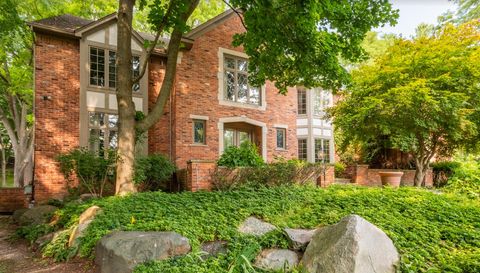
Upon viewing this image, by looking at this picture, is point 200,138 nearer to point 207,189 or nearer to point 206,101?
point 206,101

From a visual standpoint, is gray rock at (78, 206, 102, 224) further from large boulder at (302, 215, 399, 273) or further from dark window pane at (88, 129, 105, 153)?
dark window pane at (88, 129, 105, 153)

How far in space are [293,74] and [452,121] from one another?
6061 mm

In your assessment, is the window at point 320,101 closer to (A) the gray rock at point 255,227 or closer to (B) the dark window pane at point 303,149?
(B) the dark window pane at point 303,149

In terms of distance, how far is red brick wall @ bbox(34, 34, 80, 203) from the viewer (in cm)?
1024

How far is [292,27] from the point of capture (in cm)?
759

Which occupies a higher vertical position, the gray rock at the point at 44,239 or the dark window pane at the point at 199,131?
the dark window pane at the point at 199,131

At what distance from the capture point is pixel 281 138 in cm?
1488

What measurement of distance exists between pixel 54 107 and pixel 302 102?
14123mm

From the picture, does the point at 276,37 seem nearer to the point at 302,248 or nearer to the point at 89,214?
the point at 302,248

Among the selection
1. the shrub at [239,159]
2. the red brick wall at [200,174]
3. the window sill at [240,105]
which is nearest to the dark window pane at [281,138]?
the window sill at [240,105]

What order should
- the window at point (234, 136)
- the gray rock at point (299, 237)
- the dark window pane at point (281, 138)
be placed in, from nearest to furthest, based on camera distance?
the gray rock at point (299, 237)
the window at point (234, 136)
the dark window pane at point (281, 138)

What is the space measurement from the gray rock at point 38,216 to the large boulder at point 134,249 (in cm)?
395

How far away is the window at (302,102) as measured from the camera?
1967 cm

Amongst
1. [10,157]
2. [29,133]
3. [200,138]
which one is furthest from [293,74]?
[10,157]
